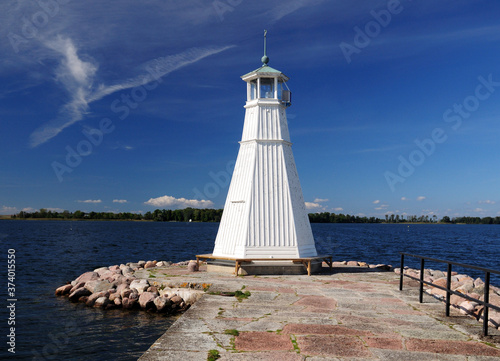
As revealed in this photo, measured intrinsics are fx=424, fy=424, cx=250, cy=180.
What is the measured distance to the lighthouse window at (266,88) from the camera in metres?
15.3

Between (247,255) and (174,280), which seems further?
(247,255)

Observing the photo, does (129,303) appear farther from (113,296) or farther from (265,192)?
(265,192)

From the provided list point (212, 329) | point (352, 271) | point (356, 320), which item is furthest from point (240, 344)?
point (352, 271)

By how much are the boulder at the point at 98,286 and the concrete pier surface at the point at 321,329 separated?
552 centimetres

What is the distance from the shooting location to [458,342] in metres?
6.62

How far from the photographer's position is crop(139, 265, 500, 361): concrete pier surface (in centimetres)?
600

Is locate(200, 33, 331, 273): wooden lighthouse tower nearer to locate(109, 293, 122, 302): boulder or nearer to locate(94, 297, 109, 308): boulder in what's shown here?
locate(109, 293, 122, 302): boulder

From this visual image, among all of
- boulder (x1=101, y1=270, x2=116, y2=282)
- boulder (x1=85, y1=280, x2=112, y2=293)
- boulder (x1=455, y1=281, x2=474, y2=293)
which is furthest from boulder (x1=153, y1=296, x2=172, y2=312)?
boulder (x1=455, y1=281, x2=474, y2=293)

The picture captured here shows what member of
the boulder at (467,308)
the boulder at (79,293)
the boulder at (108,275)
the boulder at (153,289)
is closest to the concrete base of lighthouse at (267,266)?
the boulder at (153,289)

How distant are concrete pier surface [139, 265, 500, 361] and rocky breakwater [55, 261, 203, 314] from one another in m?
1.61

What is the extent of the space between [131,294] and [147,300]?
0.86 m

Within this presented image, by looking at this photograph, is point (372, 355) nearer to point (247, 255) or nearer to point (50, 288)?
point (247, 255)

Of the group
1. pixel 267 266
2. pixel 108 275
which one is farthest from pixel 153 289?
pixel 108 275

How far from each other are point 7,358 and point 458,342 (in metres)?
9.96
